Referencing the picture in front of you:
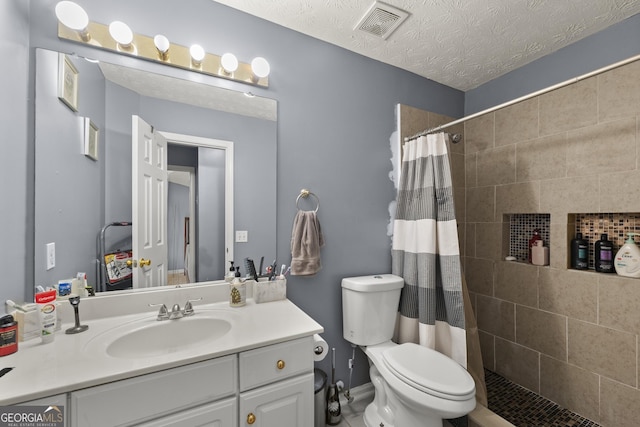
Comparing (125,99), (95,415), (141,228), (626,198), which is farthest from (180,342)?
(626,198)

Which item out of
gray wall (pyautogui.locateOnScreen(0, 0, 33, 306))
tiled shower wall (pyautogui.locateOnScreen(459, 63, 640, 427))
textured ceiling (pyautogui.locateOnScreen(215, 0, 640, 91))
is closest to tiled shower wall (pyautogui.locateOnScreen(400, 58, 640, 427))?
tiled shower wall (pyautogui.locateOnScreen(459, 63, 640, 427))

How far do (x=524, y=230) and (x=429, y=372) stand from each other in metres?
1.42

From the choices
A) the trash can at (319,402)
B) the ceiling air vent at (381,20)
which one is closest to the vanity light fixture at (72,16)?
the ceiling air vent at (381,20)

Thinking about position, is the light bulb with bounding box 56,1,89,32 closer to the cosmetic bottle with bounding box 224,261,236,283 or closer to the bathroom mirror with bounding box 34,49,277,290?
the bathroom mirror with bounding box 34,49,277,290

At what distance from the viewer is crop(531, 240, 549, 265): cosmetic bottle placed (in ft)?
5.93

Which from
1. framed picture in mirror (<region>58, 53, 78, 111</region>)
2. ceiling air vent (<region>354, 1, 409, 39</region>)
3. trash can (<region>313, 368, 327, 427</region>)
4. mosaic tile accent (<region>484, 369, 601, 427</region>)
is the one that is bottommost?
mosaic tile accent (<region>484, 369, 601, 427</region>)

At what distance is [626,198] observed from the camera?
145 cm

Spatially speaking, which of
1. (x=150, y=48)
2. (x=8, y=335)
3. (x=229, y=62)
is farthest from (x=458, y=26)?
(x=8, y=335)

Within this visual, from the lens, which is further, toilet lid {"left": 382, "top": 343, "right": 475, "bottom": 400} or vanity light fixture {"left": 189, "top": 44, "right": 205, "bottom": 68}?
vanity light fixture {"left": 189, "top": 44, "right": 205, "bottom": 68}

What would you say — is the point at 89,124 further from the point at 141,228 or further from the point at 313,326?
the point at 313,326

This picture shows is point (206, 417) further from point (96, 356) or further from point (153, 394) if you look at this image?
point (96, 356)

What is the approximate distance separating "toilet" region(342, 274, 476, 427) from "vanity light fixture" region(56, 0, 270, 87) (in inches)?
53.8

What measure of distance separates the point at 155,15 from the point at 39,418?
163cm

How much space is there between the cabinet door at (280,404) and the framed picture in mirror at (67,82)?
1405mm
